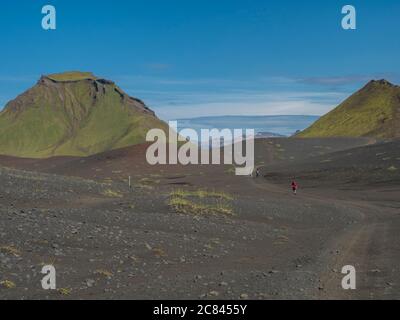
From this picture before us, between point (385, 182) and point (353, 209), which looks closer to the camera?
point (353, 209)

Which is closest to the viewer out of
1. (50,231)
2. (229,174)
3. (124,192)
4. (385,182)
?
(50,231)

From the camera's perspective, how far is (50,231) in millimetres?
17688

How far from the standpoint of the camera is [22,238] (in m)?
16.6

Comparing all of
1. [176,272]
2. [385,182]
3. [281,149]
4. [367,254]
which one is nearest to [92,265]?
[176,272]

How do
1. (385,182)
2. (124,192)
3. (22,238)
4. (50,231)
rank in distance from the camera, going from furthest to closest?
(385,182), (124,192), (50,231), (22,238)

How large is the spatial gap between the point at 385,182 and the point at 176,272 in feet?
137

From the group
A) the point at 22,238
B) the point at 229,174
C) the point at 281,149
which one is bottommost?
the point at 22,238

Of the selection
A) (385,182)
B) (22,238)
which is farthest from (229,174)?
(22,238)

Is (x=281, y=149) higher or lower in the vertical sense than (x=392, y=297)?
higher
